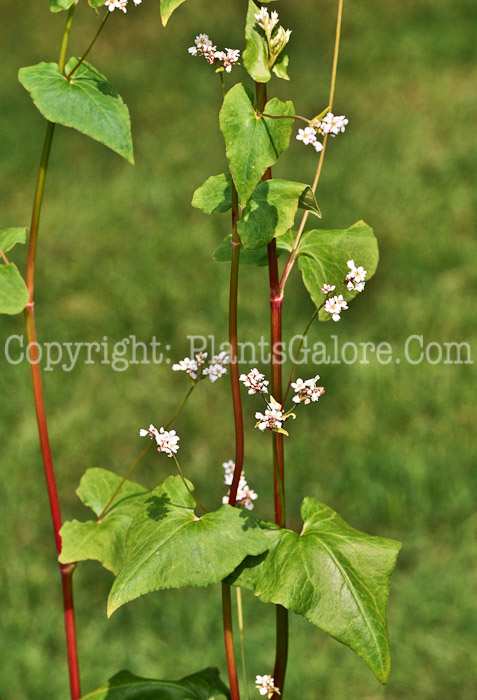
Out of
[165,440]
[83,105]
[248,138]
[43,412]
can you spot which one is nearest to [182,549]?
[165,440]

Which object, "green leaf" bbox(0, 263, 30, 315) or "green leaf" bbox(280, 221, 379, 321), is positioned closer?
"green leaf" bbox(0, 263, 30, 315)

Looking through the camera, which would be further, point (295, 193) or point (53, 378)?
point (53, 378)

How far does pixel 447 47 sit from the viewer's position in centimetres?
683

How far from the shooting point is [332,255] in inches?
69.5

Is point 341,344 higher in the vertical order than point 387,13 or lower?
lower

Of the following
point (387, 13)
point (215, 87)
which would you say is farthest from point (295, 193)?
point (387, 13)

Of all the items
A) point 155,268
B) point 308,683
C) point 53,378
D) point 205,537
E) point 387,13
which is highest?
point 387,13

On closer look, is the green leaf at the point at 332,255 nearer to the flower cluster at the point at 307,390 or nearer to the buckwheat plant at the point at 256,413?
the buckwheat plant at the point at 256,413

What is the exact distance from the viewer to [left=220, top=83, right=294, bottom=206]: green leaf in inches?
55.6

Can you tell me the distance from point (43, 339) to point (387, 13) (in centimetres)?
441

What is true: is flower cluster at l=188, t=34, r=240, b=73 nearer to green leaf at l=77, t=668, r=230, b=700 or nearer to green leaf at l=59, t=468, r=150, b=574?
green leaf at l=59, t=468, r=150, b=574

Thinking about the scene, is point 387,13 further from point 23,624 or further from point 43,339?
point 23,624

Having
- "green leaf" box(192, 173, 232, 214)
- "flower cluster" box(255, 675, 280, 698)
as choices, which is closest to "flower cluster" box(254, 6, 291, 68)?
"green leaf" box(192, 173, 232, 214)

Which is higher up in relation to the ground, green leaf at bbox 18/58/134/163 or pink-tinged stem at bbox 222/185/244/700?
green leaf at bbox 18/58/134/163
